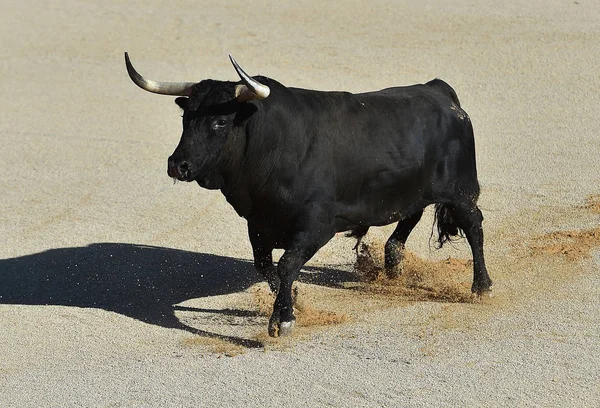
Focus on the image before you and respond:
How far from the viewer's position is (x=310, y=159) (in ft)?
26.6

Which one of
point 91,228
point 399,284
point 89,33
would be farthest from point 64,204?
point 89,33

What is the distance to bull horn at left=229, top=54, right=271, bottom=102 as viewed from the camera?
297 inches

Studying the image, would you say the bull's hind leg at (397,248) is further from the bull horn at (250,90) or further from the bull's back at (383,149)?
the bull horn at (250,90)

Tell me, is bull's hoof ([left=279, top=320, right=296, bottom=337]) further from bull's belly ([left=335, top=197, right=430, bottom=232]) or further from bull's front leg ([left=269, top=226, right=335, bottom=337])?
bull's belly ([left=335, top=197, right=430, bottom=232])

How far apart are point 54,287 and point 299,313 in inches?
84.2

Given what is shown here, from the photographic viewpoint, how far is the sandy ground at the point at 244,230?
24.3ft

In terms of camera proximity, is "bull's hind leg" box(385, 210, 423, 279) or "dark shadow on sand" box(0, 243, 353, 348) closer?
"dark shadow on sand" box(0, 243, 353, 348)

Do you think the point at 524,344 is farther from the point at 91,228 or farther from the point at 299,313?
the point at 91,228

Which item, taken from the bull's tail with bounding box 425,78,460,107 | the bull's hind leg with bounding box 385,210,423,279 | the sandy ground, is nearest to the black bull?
the bull's tail with bounding box 425,78,460,107

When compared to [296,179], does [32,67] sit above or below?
below

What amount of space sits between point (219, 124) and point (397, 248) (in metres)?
2.17

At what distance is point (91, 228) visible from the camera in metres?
10.8

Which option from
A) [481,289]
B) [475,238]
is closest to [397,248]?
[475,238]

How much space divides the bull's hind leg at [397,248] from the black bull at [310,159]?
1.56 ft
